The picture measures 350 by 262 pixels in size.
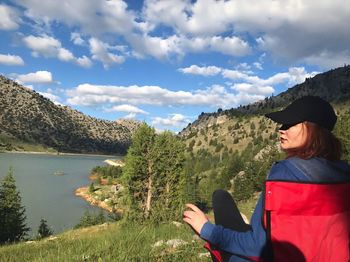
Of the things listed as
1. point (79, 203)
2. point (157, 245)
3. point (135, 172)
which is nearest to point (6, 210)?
point (135, 172)

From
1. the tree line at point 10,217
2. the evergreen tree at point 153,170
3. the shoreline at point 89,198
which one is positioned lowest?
the shoreline at point 89,198

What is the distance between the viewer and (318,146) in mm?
3346

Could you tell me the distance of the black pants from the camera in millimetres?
4141

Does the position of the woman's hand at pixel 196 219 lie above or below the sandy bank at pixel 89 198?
above

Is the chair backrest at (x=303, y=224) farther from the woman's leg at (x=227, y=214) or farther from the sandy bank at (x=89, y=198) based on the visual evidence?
the sandy bank at (x=89, y=198)

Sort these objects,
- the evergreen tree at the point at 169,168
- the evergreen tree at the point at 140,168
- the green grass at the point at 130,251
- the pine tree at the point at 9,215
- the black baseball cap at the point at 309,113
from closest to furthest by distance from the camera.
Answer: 1. the black baseball cap at the point at 309,113
2. the green grass at the point at 130,251
3. the evergreen tree at the point at 140,168
4. the evergreen tree at the point at 169,168
5. the pine tree at the point at 9,215

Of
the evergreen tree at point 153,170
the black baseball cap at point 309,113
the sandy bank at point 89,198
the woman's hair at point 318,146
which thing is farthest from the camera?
the sandy bank at point 89,198

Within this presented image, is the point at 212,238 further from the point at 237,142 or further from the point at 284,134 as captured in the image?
the point at 237,142

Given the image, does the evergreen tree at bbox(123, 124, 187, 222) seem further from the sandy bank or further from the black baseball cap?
the sandy bank

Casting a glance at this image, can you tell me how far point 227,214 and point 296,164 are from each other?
1.30 m

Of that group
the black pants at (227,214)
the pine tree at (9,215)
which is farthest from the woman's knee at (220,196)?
the pine tree at (9,215)

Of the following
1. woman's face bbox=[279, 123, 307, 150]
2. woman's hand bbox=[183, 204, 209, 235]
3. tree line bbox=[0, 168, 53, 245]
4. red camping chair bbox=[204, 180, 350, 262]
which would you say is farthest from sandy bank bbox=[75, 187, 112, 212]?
red camping chair bbox=[204, 180, 350, 262]

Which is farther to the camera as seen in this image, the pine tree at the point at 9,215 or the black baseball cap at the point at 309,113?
the pine tree at the point at 9,215

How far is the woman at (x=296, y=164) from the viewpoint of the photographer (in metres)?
3.12
